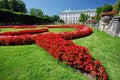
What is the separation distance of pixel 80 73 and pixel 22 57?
233 centimetres

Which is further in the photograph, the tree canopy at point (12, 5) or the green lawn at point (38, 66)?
the tree canopy at point (12, 5)

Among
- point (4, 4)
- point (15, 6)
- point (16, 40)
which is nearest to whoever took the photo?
point (16, 40)

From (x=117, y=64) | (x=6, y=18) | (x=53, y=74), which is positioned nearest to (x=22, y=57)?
(x=53, y=74)

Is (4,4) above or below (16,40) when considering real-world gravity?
above

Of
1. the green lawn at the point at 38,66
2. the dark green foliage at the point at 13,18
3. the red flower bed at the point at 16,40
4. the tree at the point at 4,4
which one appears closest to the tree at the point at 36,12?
the tree at the point at 4,4

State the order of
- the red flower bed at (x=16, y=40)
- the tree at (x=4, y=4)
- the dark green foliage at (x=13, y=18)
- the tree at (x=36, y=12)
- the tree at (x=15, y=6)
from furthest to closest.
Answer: the tree at (x=36, y=12) → the tree at (x=15, y=6) → the tree at (x=4, y=4) → the dark green foliage at (x=13, y=18) → the red flower bed at (x=16, y=40)

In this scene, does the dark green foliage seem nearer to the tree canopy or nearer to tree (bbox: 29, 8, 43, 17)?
the tree canopy

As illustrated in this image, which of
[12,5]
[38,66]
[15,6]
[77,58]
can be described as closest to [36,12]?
[15,6]

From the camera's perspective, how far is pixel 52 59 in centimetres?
576

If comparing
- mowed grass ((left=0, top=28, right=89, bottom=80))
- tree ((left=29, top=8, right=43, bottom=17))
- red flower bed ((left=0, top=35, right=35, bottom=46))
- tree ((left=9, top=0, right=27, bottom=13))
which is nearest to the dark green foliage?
red flower bed ((left=0, top=35, right=35, bottom=46))

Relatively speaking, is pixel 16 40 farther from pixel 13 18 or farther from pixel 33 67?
pixel 13 18

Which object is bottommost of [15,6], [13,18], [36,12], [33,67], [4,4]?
[33,67]

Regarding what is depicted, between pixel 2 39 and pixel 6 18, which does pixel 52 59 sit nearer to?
pixel 2 39

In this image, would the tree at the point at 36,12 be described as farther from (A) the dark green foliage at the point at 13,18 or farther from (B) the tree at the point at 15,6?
(A) the dark green foliage at the point at 13,18
